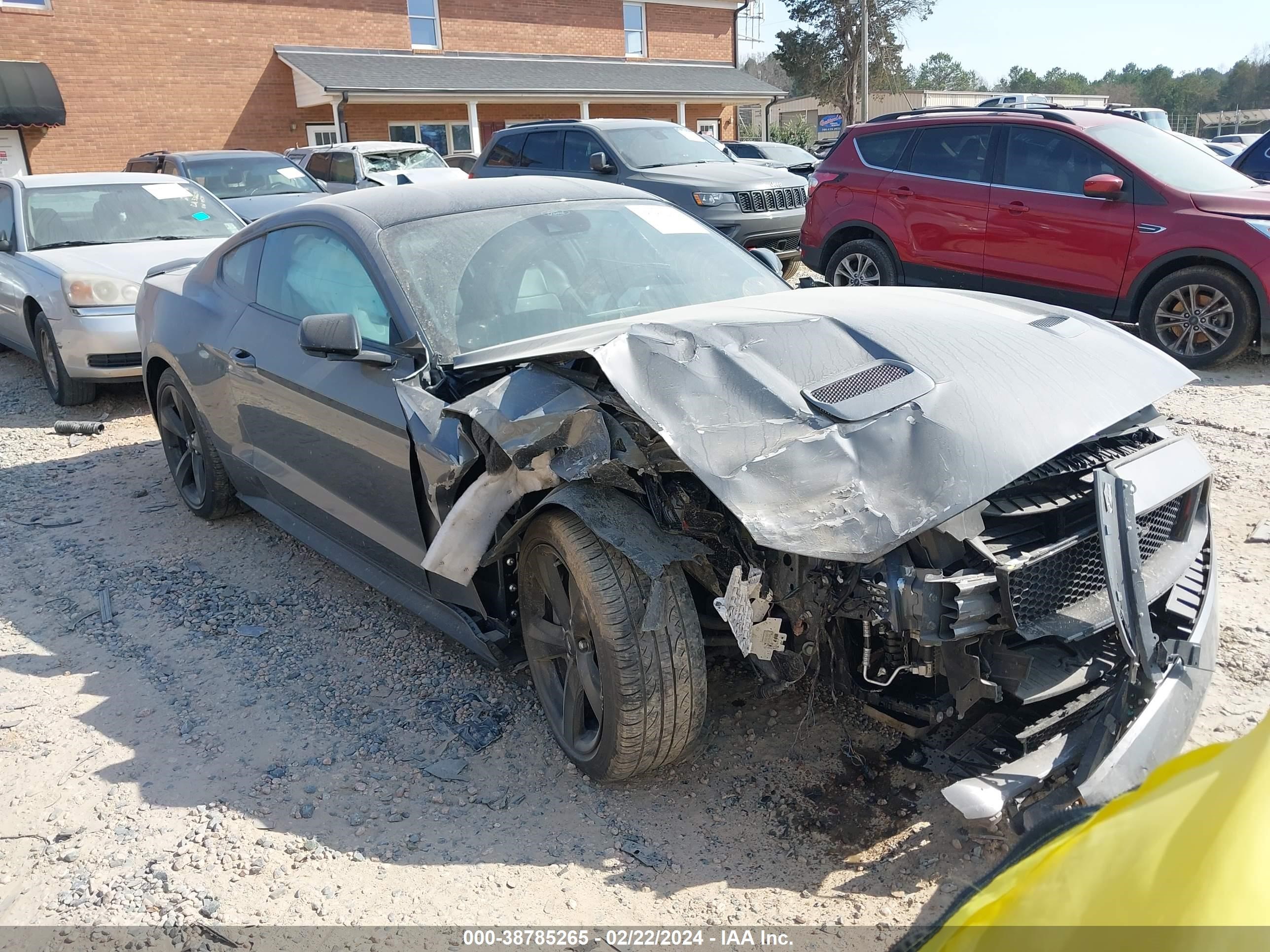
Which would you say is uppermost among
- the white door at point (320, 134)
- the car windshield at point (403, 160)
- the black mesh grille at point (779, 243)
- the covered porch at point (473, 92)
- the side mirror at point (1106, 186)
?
the covered porch at point (473, 92)

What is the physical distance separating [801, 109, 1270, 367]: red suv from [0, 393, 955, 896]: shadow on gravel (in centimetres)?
552

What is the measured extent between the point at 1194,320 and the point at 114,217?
8.73 metres

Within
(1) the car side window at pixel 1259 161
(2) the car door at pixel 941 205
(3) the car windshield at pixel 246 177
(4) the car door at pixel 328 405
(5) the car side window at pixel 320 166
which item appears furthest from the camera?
(5) the car side window at pixel 320 166

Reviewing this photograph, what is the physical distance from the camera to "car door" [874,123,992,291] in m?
8.29

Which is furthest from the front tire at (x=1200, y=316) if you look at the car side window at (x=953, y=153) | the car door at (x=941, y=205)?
the car side window at (x=953, y=153)

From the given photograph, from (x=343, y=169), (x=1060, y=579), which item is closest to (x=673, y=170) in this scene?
(x=343, y=169)

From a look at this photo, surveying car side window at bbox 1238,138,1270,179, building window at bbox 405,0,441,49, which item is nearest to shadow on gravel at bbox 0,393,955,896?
car side window at bbox 1238,138,1270,179

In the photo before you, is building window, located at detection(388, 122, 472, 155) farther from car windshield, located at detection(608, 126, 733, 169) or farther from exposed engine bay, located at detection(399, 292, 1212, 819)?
exposed engine bay, located at detection(399, 292, 1212, 819)

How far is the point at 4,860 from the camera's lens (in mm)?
2951

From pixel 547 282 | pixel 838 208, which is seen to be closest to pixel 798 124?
pixel 838 208

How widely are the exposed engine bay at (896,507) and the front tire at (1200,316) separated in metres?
4.80

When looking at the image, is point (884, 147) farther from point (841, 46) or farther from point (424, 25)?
point (841, 46)

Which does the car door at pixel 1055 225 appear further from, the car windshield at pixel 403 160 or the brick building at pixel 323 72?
the brick building at pixel 323 72

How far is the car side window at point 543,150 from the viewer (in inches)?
472
